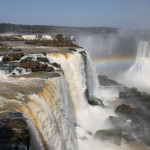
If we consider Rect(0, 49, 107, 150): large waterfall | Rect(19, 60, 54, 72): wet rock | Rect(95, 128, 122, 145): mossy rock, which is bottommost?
Rect(95, 128, 122, 145): mossy rock

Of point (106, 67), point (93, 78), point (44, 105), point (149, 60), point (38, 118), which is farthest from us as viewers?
point (106, 67)

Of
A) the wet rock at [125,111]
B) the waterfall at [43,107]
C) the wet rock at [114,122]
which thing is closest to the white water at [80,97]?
the wet rock at [114,122]

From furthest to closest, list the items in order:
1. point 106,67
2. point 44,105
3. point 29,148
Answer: point 106,67 → point 44,105 → point 29,148

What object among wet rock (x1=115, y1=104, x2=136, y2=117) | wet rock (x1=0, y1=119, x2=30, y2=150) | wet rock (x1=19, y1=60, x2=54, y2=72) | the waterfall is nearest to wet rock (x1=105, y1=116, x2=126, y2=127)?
Result: wet rock (x1=115, y1=104, x2=136, y2=117)

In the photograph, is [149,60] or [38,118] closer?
[38,118]

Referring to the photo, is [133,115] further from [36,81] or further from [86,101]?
[36,81]

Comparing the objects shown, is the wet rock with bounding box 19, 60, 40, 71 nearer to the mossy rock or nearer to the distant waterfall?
the mossy rock

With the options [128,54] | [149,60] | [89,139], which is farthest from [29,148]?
[128,54]

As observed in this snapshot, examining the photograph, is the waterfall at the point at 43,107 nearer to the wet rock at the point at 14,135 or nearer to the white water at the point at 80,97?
the wet rock at the point at 14,135

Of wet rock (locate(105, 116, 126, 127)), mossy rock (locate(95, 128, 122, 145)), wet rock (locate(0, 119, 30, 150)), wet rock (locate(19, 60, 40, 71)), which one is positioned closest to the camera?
wet rock (locate(0, 119, 30, 150))
